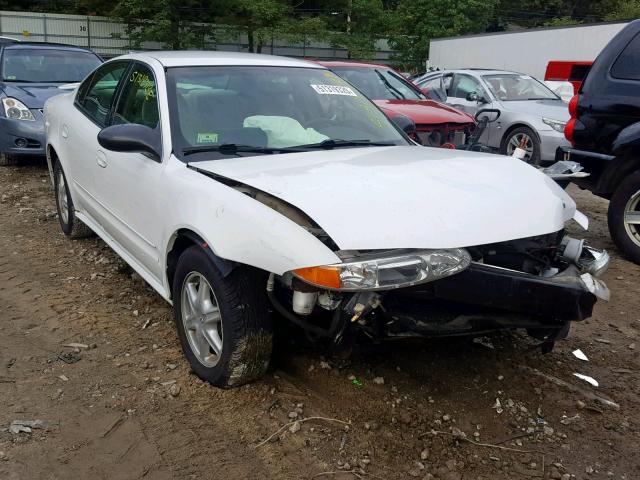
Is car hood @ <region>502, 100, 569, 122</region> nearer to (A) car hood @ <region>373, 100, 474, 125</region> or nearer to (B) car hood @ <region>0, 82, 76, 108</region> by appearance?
(A) car hood @ <region>373, 100, 474, 125</region>

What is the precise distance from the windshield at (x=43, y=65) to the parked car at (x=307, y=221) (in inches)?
228

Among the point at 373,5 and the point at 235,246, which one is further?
the point at 373,5

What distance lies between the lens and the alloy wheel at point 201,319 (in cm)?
310

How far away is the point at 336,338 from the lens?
2723 mm

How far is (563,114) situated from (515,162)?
660 centimetres

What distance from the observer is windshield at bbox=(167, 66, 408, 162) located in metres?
3.54

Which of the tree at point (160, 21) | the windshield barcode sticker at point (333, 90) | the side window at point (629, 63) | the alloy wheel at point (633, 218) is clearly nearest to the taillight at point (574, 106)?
the side window at point (629, 63)

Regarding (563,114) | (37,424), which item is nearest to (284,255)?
(37,424)

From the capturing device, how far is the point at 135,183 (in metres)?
3.68

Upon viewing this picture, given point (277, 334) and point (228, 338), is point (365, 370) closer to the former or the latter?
point (277, 334)

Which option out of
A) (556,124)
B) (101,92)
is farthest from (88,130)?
(556,124)

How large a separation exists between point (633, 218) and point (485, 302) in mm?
3391

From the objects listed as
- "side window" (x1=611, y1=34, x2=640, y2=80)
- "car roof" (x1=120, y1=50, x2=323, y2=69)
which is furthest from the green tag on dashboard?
"side window" (x1=611, y1=34, x2=640, y2=80)

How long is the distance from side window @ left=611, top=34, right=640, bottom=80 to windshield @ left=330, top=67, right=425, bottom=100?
3202 mm
